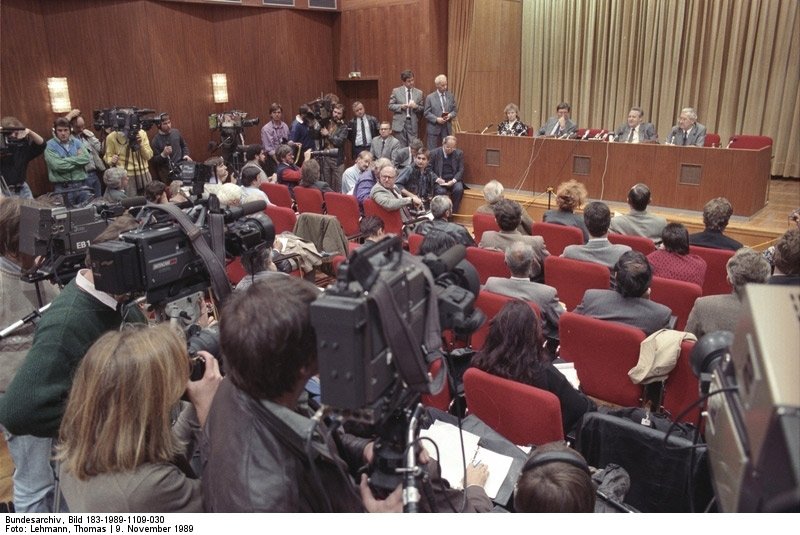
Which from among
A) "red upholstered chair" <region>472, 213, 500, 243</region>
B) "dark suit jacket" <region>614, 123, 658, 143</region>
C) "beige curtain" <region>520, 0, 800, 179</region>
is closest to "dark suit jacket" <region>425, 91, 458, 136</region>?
"dark suit jacket" <region>614, 123, 658, 143</region>

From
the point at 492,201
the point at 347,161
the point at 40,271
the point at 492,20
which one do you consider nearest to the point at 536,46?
the point at 492,20

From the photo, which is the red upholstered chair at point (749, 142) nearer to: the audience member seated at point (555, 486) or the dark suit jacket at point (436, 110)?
the dark suit jacket at point (436, 110)

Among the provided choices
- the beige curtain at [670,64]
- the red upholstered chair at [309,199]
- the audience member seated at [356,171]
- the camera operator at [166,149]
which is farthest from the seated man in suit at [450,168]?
the beige curtain at [670,64]

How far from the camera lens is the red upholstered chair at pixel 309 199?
624 centimetres

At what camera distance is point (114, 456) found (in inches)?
53.0

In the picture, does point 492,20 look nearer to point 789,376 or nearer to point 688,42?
point 688,42

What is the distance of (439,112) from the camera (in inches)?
341

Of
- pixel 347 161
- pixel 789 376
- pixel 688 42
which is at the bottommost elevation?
pixel 347 161

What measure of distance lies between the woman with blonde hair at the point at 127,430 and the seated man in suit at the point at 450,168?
6421 mm

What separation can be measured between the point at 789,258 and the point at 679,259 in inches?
31.1

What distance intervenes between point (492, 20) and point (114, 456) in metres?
9.78

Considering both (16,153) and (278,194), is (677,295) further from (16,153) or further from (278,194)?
(16,153)

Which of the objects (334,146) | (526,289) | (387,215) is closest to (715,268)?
(526,289)
